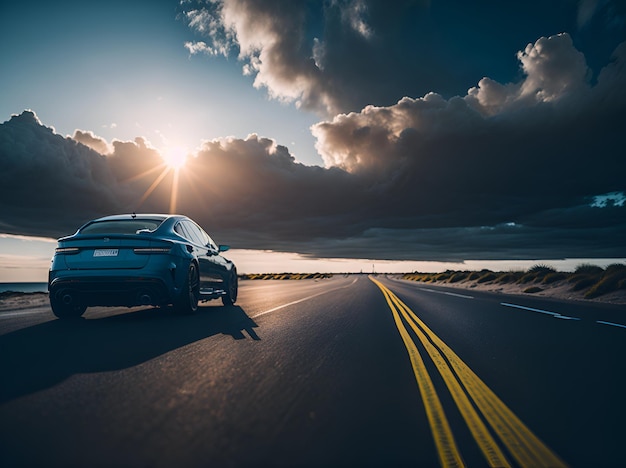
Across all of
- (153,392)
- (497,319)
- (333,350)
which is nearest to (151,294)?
(333,350)

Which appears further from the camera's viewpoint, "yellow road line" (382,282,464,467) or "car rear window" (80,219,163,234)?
"car rear window" (80,219,163,234)

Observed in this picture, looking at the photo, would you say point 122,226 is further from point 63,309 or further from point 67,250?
point 63,309

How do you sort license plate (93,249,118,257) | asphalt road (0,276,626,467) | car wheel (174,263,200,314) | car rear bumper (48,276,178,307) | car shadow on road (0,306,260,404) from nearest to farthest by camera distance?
asphalt road (0,276,626,467) < car shadow on road (0,306,260,404) < car rear bumper (48,276,178,307) < license plate (93,249,118,257) < car wheel (174,263,200,314)

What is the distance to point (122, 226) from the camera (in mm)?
7746

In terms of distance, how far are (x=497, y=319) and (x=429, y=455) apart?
747cm

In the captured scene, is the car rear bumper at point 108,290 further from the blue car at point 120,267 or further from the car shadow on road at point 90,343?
the car shadow on road at point 90,343

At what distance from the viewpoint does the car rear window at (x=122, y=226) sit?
7505 mm

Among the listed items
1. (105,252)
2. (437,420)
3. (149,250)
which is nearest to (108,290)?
(105,252)

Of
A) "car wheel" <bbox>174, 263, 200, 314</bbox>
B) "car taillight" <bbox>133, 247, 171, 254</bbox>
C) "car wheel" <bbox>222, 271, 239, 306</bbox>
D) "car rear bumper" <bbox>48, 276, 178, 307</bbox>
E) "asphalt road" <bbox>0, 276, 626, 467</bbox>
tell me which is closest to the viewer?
"asphalt road" <bbox>0, 276, 626, 467</bbox>

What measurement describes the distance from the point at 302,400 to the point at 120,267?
5.04 meters

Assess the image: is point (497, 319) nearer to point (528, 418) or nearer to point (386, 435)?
point (528, 418)

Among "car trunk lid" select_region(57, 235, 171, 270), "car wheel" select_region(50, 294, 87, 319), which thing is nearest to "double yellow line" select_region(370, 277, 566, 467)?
"car trunk lid" select_region(57, 235, 171, 270)

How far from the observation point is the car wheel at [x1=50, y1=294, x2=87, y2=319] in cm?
709

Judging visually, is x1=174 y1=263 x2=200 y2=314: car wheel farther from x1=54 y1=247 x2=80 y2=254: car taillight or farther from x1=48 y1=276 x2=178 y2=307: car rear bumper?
x1=54 y1=247 x2=80 y2=254: car taillight
